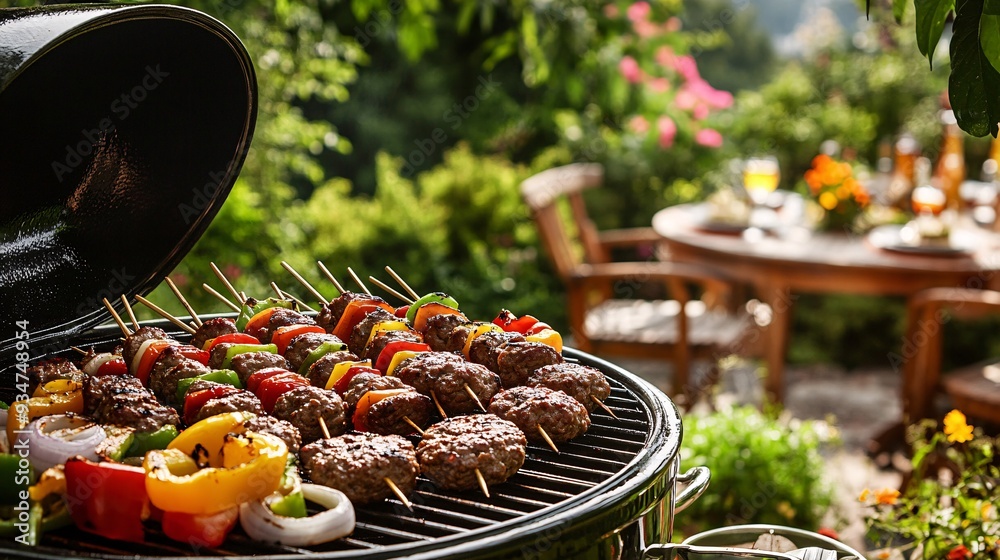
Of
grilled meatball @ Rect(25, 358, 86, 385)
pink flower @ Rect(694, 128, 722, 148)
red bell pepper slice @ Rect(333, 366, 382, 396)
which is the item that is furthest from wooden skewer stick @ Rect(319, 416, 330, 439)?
pink flower @ Rect(694, 128, 722, 148)

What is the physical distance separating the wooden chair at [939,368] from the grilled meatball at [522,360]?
2749 mm

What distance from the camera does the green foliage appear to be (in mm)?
4117

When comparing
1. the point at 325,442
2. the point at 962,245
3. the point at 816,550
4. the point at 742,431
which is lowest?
the point at 742,431

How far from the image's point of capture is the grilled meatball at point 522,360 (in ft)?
8.38

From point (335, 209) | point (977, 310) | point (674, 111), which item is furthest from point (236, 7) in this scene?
point (674, 111)

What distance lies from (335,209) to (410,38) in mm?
2846

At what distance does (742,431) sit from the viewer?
13.9 ft

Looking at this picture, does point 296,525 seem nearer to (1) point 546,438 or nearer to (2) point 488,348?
(1) point 546,438

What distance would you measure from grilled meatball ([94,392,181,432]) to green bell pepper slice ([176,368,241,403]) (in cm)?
16

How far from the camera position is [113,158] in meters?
2.72

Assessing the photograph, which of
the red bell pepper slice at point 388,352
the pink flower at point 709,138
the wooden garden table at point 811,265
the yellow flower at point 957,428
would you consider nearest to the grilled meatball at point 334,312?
the red bell pepper slice at point 388,352

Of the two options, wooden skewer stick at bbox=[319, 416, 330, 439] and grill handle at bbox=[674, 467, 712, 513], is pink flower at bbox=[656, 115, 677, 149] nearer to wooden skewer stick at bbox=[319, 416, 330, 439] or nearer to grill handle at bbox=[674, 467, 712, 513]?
grill handle at bbox=[674, 467, 712, 513]

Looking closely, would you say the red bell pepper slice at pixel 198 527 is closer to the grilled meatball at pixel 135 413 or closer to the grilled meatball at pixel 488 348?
the grilled meatball at pixel 135 413

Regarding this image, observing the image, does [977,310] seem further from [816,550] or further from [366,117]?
[366,117]
